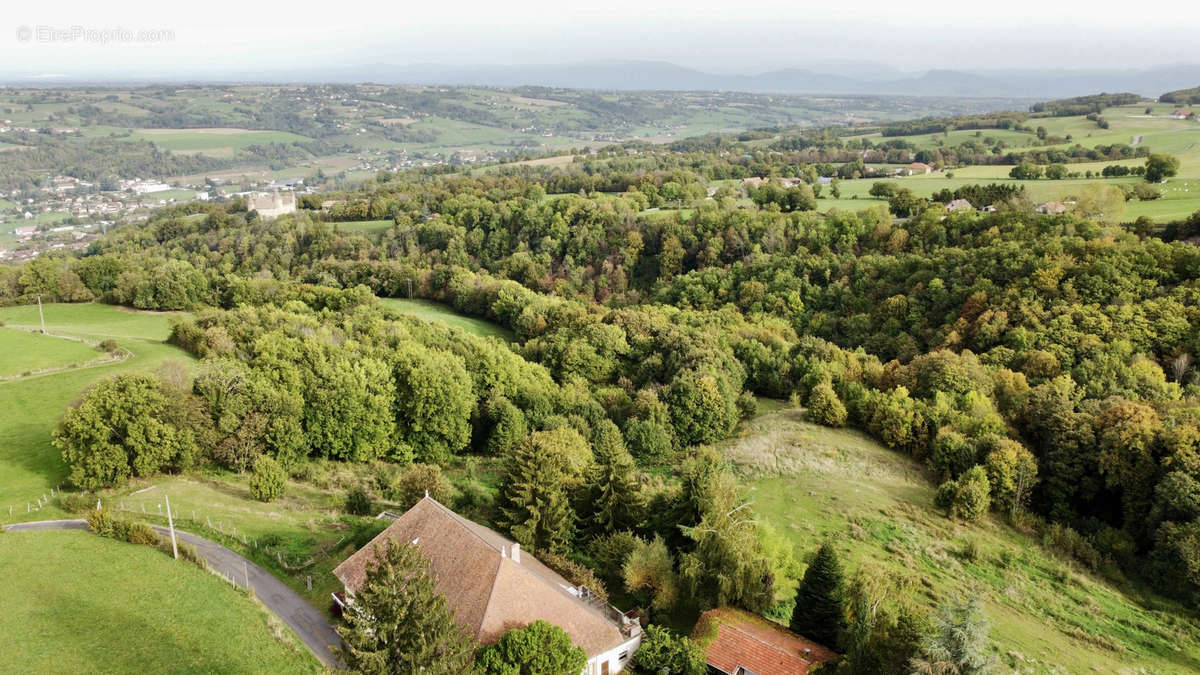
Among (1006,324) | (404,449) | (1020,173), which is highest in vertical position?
(1020,173)

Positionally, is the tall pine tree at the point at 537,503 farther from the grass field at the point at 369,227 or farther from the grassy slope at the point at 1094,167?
the grass field at the point at 369,227

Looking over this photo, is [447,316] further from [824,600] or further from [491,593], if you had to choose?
[824,600]

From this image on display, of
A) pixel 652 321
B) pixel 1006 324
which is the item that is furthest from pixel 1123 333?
pixel 652 321

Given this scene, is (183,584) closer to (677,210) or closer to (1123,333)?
(1123,333)

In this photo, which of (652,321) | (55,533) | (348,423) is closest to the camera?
(55,533)

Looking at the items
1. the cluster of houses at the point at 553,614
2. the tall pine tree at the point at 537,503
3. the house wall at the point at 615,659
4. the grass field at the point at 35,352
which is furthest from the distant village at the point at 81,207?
the house wall at the point at 615,659
